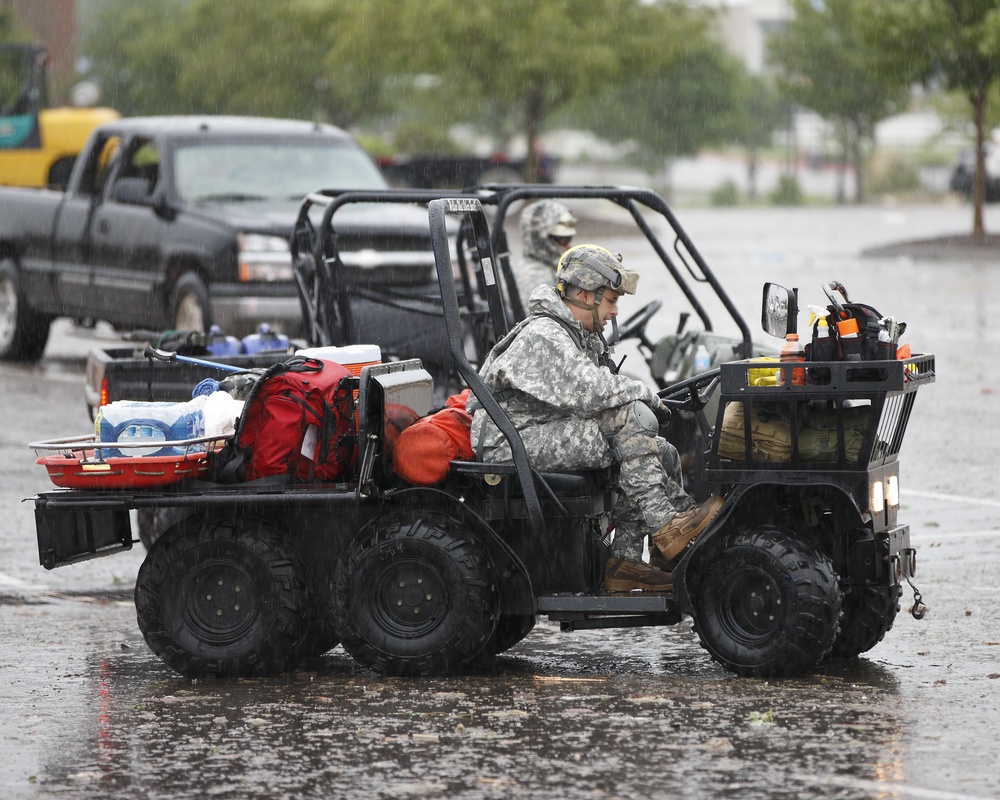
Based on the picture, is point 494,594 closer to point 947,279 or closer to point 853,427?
point 853,427

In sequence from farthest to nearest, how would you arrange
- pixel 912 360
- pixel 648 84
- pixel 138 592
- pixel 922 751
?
pixel 648 84 < pixel 138 592 < pixel 912 360 < pixel 922 751

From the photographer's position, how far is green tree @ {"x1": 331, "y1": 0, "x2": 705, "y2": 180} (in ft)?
117

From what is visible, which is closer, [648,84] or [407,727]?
[407,727]

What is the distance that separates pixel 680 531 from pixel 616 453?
1.21 ft

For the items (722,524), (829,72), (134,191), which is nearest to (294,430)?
(722,524)

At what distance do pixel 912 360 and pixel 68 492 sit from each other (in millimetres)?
3149

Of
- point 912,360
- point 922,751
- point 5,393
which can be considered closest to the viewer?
point 922,751

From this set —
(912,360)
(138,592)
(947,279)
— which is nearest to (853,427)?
(912,360)

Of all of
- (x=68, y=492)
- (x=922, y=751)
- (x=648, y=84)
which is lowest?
(x=922, y=751)

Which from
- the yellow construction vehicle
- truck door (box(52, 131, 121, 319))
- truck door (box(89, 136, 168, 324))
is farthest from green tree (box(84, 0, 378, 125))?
truck door (box(89, 136, 168, 324))

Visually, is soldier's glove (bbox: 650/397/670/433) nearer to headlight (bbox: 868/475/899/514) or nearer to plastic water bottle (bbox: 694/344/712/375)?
headlight (bbox: 868/475/899/514)

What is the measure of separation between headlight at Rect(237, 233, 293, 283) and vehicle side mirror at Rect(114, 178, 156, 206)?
3.50 ft

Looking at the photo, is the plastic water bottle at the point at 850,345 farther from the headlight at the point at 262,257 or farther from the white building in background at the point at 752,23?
the white building in background at the point at 752,23

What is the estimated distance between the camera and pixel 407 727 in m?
6.23
